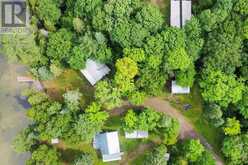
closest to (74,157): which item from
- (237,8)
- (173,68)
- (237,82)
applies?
(173,68)

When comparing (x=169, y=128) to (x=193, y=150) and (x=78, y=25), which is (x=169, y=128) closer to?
(x=193, y=150)

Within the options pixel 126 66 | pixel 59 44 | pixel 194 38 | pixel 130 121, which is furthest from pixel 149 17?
pixel 130 121

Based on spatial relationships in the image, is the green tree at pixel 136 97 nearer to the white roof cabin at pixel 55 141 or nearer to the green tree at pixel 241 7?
the white roof cabin at pixel 55 141

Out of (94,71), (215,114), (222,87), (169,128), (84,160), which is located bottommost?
(84,160)

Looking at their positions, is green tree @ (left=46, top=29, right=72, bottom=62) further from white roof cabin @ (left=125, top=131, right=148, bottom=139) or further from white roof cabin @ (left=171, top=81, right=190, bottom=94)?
white roof cabin @ (left=171, top=81, right=190, bottom=94)

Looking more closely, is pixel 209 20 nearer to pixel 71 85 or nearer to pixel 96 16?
pixel 96 16

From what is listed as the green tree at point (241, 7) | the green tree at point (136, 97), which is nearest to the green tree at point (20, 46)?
the green tree at point (136, 97)

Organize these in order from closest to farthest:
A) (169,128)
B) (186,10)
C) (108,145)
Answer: (169,128)
(186,10)
(108,145)

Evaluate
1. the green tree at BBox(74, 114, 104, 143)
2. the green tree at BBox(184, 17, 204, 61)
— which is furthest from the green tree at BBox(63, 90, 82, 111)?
the green tree at BBox(184, 17, 204, 61)

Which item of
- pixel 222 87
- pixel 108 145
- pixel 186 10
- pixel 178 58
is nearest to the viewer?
pixel 178 58

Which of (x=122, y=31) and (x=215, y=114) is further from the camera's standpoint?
(x=215, y=114)
